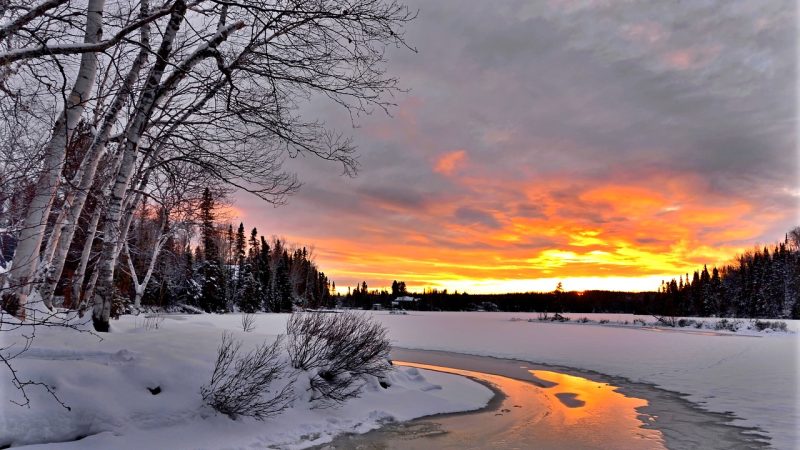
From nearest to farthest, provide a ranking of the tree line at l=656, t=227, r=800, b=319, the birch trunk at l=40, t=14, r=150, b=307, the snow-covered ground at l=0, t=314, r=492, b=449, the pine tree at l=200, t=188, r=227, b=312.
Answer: the snow-covered ground at l=0, t=314, r=492, b=449 → the birch trunk at l=40, t=14, r=150, b=307 → the pine tree at l=200, t=188, r=227, b=312 → the tree line at l=656, t=227, r=800, b=319

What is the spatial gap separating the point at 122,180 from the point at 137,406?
374 centimetres

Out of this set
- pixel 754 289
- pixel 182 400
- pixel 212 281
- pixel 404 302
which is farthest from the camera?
pixel 404 302

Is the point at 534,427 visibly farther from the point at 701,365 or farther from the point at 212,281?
the point at 212,281

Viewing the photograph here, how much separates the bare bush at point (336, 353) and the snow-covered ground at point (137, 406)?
44 centimetres

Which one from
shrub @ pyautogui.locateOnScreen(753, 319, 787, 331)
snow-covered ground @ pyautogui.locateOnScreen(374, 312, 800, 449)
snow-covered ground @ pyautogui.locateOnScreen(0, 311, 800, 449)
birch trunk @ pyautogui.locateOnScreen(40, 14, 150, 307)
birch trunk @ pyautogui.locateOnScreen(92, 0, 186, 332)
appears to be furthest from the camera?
shrub @ pyautogui.locateOnScreen(753, 319, 787, 331)

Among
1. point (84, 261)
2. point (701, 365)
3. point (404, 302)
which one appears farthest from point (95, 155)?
point (404, 302)

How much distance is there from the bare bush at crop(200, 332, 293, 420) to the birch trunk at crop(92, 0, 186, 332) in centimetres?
224

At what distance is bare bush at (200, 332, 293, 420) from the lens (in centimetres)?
752

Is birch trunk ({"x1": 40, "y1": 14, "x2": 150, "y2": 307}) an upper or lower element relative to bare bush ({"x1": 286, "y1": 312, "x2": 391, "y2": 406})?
upper

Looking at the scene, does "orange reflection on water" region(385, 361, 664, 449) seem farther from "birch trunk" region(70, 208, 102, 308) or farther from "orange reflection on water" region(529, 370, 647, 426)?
"birch trunk" region(70, 208, 102, 308)

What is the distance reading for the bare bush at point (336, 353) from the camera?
31.7ft

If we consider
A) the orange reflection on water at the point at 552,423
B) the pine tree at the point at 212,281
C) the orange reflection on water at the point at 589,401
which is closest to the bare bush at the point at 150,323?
the orange reflection on water at the point at 552,423

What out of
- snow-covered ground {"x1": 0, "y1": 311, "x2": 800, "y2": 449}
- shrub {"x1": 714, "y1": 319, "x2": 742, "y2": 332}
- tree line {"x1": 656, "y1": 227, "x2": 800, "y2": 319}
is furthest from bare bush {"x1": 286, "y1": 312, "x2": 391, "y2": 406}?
tree line {"x1": 656, "y1": 227, "x2": 800, "y2": 319}

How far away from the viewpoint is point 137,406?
6797mm
